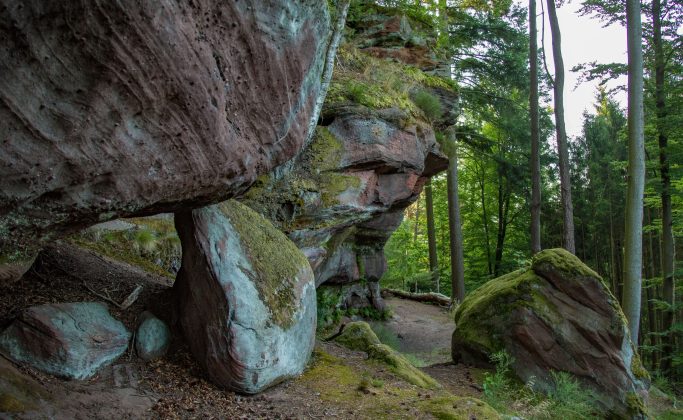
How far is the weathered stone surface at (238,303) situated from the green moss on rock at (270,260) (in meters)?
0.01

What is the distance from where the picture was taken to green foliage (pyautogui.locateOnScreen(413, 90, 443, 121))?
10617mm

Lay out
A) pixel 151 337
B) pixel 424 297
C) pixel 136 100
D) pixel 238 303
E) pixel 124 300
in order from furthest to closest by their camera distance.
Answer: pixel 424 297
pixel 124 300
pixel 151 337
pixel 238 303
pixel 136 100

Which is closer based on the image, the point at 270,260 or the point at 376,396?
the point at 376,396

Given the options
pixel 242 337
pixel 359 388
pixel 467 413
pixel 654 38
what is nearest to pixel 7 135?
pixel 242 337

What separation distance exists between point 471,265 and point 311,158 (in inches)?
732

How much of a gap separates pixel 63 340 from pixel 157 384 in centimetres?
87

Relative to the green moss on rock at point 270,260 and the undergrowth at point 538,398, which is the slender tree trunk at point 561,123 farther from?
the green moss on rock at point 270,260

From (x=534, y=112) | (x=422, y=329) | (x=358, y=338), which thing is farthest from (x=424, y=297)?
(x=358, y=338)

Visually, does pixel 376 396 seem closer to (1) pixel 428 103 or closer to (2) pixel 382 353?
(2) pixel 382 353

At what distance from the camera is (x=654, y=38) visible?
533 inches

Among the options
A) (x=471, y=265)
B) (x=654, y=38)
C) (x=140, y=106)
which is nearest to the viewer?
(x=140, y=106)

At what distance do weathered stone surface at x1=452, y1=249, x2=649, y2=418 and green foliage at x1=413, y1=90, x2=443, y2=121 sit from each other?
3.98 m

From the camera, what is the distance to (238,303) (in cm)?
453

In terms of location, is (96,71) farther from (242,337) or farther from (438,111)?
(438,111)
